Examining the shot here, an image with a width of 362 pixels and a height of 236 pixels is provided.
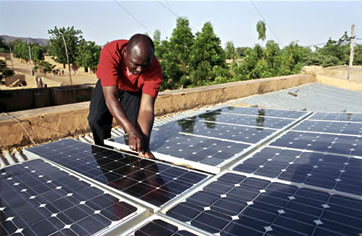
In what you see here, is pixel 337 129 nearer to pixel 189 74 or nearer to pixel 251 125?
pixel 251 125

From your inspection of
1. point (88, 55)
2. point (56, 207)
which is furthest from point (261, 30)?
point (56, 207)

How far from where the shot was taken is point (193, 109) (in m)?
10.2

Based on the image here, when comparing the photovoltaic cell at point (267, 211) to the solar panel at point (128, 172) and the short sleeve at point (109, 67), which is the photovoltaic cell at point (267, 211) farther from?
the short sleeve at point (109, 67)

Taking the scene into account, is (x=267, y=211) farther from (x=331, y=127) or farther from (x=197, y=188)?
(x=331, y=127)

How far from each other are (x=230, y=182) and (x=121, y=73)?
89.2 inches

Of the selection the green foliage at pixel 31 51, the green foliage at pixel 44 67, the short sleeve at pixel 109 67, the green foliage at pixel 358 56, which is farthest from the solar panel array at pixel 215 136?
the green foliage at pixel 31 51

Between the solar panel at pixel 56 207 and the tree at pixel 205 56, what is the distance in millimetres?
28305

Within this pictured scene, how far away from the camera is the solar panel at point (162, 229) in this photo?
213cm

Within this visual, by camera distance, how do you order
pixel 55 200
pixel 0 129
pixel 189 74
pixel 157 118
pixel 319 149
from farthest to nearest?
pixel 189 74 < pixel 157 118 < pixel 0 129 < pixel 319 149 < pixel 55 200

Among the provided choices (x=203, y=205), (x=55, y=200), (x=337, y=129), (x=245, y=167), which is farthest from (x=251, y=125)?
(x=55, y=200)

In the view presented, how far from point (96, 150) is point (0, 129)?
8.31ft

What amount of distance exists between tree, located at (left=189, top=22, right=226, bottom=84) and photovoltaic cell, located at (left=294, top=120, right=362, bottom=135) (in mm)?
24854

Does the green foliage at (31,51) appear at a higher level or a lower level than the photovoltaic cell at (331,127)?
higher

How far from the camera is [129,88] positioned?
4.37m
